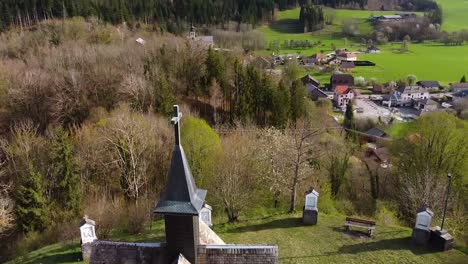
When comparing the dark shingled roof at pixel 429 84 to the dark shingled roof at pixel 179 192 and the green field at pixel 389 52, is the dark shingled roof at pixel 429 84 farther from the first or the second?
the dark shingled roof at pixel 179 192

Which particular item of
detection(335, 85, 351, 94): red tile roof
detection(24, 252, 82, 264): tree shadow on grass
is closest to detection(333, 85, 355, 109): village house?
detection(335, 85, 351, 94): red tile roof

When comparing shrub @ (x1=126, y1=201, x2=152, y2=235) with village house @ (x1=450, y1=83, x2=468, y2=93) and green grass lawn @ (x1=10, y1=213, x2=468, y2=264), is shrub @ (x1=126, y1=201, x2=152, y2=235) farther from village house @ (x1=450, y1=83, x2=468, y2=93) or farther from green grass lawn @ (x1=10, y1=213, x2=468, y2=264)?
village house @ (x1=450, y1=83, x2=468, y2=93)

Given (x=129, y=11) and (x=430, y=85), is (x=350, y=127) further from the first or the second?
(x=129, y=11)

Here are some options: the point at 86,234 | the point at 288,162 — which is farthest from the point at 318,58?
the point at 86,234

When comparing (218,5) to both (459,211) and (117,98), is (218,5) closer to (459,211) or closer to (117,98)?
(117,98)

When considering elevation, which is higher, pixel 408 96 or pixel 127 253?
pixel 127 253

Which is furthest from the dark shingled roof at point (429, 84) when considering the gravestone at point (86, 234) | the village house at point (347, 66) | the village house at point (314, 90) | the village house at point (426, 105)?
the gravestone at point (86, 234)

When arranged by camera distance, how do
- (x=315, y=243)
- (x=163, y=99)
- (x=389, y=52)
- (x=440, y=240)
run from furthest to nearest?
(x=389, y=52) < (x=163, y=99) < (x=315, y=243) < (x=440, y=240)
